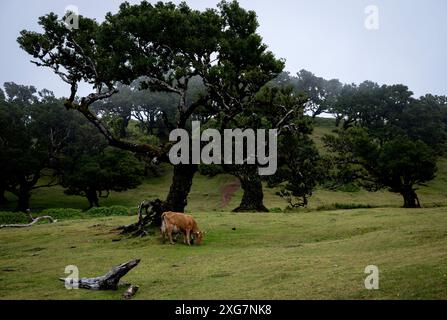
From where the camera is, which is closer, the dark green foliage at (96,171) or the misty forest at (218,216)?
the misty forest at (218,216)

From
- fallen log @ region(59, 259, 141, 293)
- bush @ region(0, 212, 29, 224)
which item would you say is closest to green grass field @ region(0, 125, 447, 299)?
fallen log @ region(59, 259, 141, 293)

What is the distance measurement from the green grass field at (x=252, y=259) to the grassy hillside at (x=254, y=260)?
0.03 m

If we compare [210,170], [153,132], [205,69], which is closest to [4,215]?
[210,170]

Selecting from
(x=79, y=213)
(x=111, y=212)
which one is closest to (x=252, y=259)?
(x=111, y=212)

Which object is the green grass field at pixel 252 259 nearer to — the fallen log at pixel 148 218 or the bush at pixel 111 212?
the fallen log at pixel 148 218

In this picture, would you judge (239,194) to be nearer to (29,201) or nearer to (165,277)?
(29,201)

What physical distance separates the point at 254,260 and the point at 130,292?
5.12 meters

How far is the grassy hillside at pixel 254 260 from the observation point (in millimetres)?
10297

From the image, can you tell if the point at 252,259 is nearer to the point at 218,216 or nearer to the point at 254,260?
the point at 254,260

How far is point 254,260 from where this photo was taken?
571 inches

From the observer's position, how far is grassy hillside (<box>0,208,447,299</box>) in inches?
405

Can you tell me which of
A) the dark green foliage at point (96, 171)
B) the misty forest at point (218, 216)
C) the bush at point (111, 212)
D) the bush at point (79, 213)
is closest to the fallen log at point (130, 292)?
the misty forest at point (218, 216)

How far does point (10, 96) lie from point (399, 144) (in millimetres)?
91063
